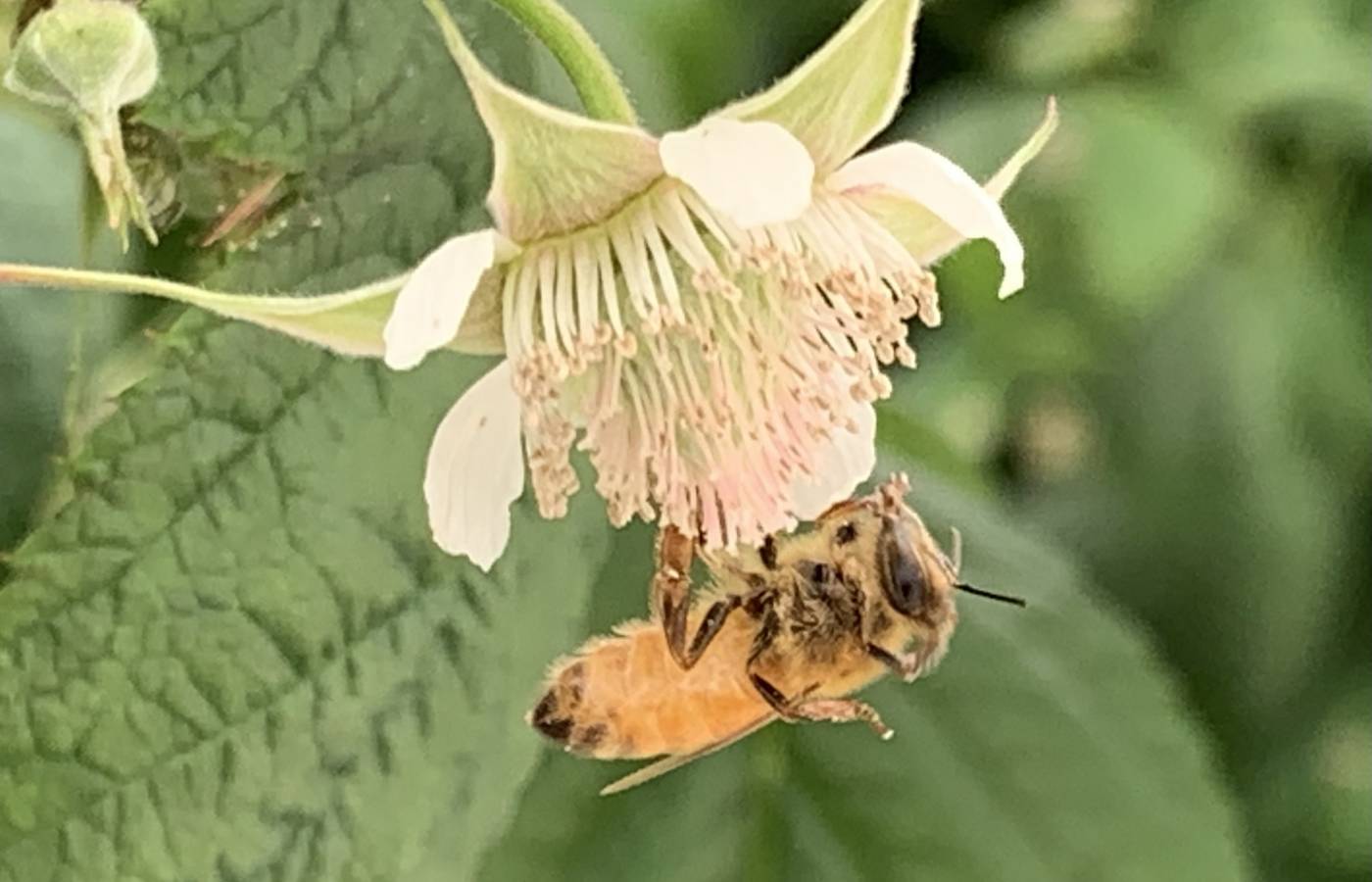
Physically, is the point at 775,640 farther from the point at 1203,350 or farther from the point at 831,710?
the point at 1203,350

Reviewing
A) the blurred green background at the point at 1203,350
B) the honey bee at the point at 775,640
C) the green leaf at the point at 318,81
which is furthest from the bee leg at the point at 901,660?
the blurred green background at the point at 1203,350

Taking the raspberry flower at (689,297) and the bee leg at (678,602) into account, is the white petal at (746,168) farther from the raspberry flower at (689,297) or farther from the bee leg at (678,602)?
the bee leg at (678,602)

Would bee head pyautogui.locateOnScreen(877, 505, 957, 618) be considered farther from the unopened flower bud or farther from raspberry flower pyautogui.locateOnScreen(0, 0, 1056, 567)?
the unopened flower bud

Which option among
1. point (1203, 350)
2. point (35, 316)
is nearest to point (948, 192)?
point (35, 316)

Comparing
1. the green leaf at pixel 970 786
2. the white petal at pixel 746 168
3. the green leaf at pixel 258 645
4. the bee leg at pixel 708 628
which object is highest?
the white petal at pixel 746 168

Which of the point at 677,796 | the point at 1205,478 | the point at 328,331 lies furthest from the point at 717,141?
the point at 1205,478

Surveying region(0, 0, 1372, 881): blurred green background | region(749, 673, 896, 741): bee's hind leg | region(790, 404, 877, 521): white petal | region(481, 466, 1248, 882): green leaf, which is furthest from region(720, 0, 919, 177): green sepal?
region(0, 0, 1372, 881): blurred green background
